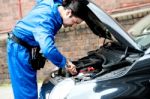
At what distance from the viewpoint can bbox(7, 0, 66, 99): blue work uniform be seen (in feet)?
18.4

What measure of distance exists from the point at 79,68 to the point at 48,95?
1.66ft

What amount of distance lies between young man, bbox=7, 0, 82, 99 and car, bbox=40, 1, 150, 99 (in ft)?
0.67

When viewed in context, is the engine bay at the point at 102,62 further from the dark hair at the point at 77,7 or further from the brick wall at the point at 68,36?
the brick wall at the point at 68,36

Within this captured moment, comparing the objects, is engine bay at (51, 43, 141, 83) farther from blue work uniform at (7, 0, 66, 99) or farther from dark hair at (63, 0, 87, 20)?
dark hair at (63, 0, 87, 20)

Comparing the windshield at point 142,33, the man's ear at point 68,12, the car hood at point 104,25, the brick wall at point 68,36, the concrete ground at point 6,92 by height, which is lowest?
the concrete ground at point 6,92

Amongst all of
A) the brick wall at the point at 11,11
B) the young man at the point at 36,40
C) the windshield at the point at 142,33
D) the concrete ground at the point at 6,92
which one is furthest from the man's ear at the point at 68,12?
the brick wall at the point at 11,11

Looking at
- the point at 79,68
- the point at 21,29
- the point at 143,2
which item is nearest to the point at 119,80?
the point at 79,68

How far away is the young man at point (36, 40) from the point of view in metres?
5.57

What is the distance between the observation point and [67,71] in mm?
5695

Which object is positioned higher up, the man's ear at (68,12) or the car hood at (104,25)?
the man's ear at (68,12)

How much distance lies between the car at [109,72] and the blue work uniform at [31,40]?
1.10 ft

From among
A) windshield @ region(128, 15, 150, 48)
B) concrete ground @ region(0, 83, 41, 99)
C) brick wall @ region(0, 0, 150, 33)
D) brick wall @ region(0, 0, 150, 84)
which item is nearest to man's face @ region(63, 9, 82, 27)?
windshield @ region(128, 15, 150, 48)

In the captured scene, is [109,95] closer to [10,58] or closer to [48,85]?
[48,85]

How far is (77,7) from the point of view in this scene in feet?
18.5
